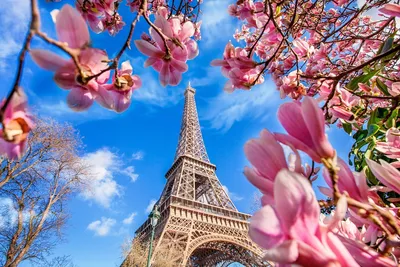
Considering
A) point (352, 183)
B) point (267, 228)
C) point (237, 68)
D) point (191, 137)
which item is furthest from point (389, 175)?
point (191, 137)

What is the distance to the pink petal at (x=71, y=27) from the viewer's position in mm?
486

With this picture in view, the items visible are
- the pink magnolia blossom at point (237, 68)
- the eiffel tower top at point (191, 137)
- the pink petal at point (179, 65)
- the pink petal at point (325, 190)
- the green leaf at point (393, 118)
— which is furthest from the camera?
the eiffel tower top at point (191, 137)

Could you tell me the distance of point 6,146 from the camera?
1.69 feet

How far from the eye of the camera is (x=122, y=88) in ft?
2.46

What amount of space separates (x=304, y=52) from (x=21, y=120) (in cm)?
171

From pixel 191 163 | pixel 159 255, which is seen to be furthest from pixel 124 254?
pixel 191 163

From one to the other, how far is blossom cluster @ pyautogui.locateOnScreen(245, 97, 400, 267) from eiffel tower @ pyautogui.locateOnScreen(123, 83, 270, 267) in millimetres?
12392

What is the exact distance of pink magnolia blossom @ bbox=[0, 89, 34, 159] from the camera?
1.47ft

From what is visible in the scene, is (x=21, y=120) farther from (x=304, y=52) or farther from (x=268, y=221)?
(x=304, y=52)

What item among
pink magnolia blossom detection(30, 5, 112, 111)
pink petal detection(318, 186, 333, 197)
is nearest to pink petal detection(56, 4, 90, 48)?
pink magnolia blossom detection(30, 5, 112, 111)

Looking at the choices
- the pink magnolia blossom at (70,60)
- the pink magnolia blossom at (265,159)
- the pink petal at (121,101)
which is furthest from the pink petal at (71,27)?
the pink magnolia blossom at (265,159)

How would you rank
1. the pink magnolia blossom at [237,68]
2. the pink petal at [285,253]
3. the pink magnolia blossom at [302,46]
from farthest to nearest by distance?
the pink magnolia blossom at [302,46], the pink magnolia blossom at [237,68], the pink petal at [285,253]

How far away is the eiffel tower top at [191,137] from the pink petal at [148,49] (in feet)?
66.2

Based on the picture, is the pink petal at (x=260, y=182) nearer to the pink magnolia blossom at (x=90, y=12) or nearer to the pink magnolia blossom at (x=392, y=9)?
the pink magnolia blossom at (x=392, y=9)
